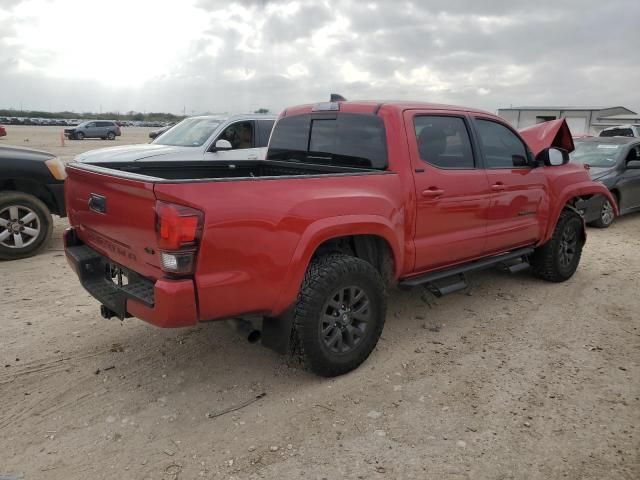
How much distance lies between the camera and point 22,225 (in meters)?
6.13

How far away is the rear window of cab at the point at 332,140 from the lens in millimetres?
3934

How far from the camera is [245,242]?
9.32 feet

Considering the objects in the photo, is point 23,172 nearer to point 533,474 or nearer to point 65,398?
point 65,398

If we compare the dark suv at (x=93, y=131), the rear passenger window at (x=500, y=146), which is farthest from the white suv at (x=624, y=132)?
the dark suv at (x=93, y=131)

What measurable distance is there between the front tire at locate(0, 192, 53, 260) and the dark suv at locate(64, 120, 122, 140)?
110ft

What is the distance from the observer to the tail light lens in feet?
8.61

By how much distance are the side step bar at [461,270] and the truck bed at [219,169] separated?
95cm

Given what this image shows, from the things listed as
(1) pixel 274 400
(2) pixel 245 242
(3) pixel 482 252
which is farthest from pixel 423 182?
(1) pixel 274 400

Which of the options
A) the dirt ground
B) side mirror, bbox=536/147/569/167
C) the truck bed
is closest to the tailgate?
the truck bed

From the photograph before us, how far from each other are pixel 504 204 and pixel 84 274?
355cm

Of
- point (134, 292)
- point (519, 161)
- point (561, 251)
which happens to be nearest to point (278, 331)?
point (134, 292)

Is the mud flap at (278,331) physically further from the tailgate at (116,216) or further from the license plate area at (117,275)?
the license plate area at (117,275)

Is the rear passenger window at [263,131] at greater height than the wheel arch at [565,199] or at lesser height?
greater

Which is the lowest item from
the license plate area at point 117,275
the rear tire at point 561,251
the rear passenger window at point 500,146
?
the rear tire at point 561,251
